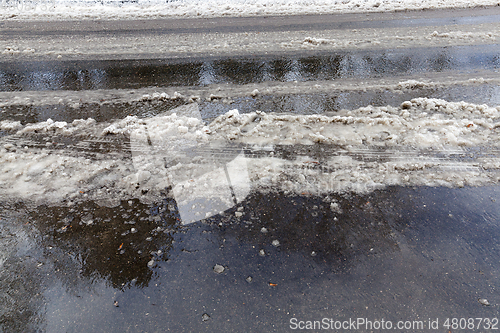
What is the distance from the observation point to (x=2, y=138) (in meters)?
4.77

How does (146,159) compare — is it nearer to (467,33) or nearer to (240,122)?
(240,122)

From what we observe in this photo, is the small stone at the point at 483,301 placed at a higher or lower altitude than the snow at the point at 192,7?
lower

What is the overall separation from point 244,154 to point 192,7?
10.6 m

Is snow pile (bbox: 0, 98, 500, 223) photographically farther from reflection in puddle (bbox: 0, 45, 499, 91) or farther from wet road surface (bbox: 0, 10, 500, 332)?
reflection in puddle (bbox: 0, 45, 499, 91)

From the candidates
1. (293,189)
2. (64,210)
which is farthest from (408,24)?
(64,210)

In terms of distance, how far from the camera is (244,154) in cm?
430

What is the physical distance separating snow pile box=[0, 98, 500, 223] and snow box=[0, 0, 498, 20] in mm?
8013

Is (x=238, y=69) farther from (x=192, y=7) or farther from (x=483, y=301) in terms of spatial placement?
(x=192, y=7)

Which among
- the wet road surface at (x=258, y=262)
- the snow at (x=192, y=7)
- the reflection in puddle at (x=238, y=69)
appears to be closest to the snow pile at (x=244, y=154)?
the wet road surface at (x=258, y=262)

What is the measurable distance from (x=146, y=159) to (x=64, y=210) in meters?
1.25

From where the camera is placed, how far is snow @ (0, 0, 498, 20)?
36.7 ft

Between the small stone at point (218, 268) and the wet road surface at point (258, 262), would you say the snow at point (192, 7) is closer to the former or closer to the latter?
the wet road surface at point (258, 262)

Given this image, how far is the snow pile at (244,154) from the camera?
378cm

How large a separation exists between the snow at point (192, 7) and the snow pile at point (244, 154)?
26.3 feet
